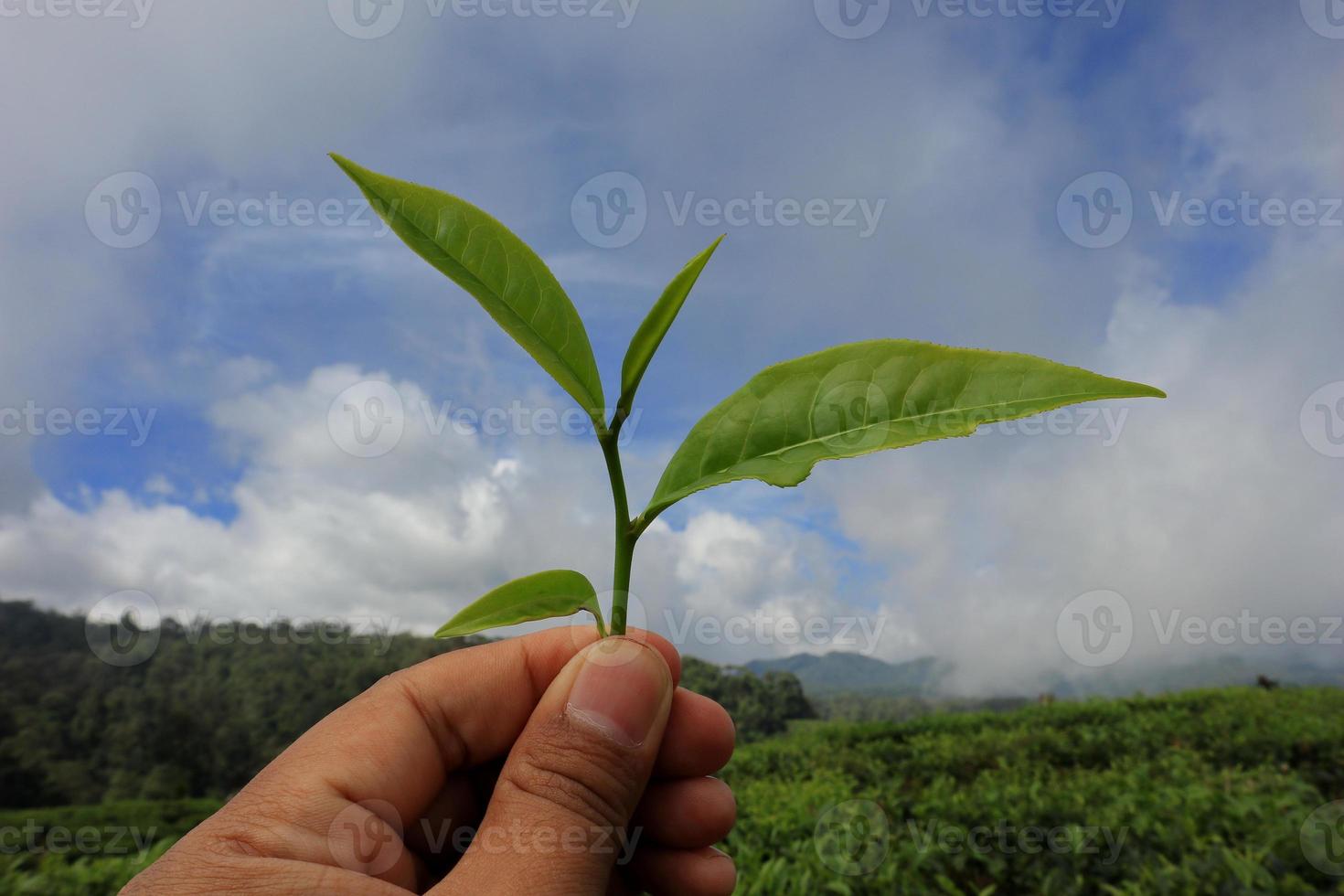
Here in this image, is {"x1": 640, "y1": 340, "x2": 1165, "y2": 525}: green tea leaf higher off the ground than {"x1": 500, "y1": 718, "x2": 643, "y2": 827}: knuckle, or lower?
higher

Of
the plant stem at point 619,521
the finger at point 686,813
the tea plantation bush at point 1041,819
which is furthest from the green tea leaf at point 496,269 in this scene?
the tea plantation bush at point 1041,819

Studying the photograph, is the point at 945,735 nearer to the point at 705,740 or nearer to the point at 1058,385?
the point at 705,740

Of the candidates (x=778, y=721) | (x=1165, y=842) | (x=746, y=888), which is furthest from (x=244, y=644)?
(x=1165, y=842)

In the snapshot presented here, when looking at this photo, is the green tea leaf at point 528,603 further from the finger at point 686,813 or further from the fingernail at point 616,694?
the finger at point 686,813

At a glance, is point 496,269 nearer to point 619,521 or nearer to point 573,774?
point 619,521

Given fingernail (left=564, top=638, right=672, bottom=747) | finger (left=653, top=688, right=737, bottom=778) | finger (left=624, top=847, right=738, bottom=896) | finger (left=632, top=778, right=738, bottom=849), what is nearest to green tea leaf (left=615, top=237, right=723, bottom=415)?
fingernail (left=564, top=638, right=672, bottom=747)

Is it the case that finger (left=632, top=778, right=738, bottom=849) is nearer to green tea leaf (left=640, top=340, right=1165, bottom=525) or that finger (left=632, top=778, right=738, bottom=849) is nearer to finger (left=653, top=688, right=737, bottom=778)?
finger (left=653, top=688, right=737, bottom=778)

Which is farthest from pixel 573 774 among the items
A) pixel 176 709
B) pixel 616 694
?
pixel 176 709
